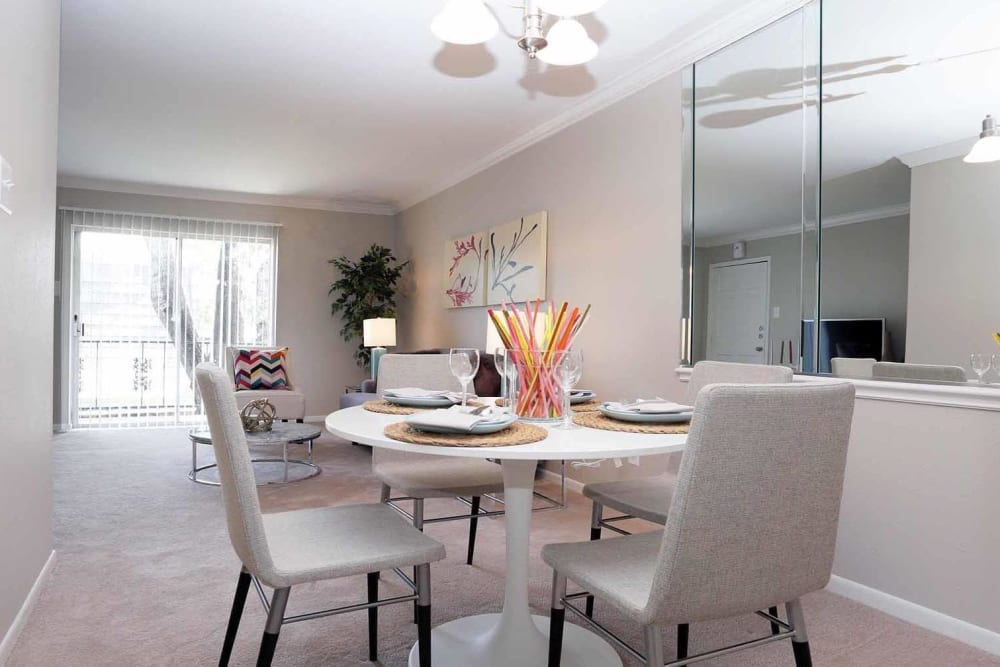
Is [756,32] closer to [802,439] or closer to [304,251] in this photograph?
[802,439]

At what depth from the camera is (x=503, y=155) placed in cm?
494

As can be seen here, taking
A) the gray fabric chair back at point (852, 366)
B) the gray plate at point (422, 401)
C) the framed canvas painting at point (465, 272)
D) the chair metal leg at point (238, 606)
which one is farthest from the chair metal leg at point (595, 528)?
the framed canvas painting at point (465, 272)

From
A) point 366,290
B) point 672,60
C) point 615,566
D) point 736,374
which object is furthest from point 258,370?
point 615,566

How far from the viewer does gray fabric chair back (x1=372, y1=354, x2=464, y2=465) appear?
2.45 m

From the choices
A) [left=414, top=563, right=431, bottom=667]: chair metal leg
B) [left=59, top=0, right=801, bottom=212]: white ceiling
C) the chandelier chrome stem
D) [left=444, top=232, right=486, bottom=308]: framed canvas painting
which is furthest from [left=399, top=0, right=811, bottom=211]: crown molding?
[left=414, top=563, right=431, bottom=667]: chair metal leg

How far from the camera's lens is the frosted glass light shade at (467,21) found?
6.41 ft

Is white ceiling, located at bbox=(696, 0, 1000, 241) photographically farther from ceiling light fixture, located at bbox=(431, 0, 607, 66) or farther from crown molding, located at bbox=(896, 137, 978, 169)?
ceiling light fixture, located at bbox=(431, 0, 607, 66)

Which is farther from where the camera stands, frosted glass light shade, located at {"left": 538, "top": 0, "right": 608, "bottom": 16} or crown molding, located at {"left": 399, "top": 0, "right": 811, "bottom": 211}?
crown molding, located at {"left": 399, "top": 0, "right": 811, "bottom": 211}

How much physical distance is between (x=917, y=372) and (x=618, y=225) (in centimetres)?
177

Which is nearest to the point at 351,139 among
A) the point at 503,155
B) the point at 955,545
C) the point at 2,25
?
the point at 503,155

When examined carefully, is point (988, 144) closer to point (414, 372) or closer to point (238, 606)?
point (414, 372)

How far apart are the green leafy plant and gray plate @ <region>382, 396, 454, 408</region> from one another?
15.8ft

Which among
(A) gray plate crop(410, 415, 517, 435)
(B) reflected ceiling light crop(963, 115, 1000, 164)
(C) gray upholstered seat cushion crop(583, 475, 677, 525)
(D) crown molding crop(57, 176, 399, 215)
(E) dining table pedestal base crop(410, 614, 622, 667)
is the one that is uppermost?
A: (D) crown molding crop(57, 176, 399, 215)

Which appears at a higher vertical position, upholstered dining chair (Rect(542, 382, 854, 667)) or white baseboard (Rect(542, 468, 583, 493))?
upholstered dining chair (Rect(542, 382, 854, 667))
